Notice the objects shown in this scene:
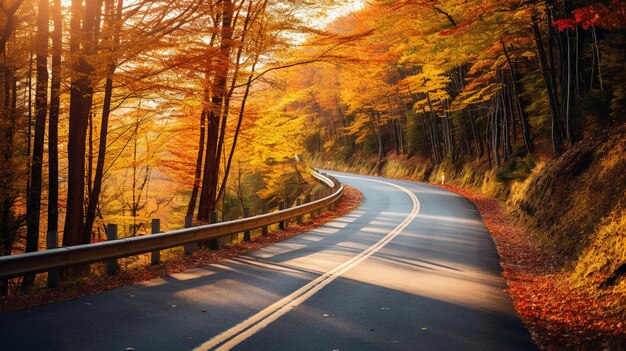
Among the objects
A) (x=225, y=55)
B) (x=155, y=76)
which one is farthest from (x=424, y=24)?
(x=155, y=76)

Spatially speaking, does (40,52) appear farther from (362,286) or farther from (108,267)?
(362,286)

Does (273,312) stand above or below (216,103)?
below

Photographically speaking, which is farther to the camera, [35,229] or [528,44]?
[528,44]

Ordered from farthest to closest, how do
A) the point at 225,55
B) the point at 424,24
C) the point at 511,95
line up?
1. the point at 511,95
2. the point at 424,24
3. the point at 225,55

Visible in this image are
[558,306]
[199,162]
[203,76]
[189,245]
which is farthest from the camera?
[199,162]

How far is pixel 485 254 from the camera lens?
38.6ft

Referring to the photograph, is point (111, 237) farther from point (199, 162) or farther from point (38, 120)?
point (199, 162)

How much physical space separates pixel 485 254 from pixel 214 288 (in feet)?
23.0

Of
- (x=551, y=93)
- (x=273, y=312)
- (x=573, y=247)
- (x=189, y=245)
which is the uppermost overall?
(x=551, y=93)

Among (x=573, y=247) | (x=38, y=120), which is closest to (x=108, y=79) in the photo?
(x=38, y=120)

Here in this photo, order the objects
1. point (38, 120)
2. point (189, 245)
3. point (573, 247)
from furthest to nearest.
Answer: point (38, 120) < point (189, 245) < point (573, 247)

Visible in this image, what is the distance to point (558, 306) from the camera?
730 cm

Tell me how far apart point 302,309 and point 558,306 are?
3.89 metres

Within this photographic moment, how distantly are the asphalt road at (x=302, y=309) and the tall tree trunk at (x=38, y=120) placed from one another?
5.11 metres
